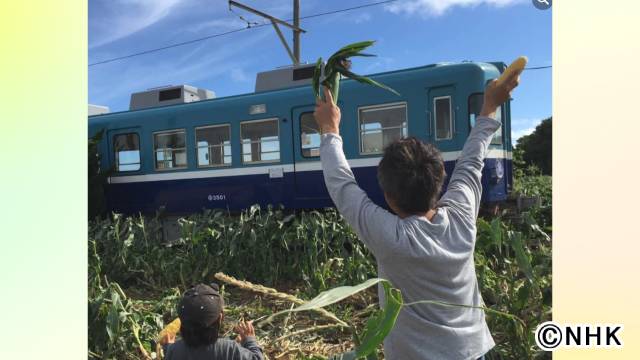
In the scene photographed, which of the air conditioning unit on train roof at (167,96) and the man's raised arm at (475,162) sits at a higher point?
the air conditioning unit on train roof at (167,96)

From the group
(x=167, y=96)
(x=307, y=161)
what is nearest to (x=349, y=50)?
(x=307, y=161)

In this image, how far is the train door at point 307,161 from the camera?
7.67 meters

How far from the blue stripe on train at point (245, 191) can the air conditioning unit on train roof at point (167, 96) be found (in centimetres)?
152

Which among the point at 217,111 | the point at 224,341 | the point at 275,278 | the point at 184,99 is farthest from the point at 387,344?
the point at 184,99

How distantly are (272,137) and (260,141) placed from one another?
0.76ft

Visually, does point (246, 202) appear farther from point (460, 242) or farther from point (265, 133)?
point (460, 242)

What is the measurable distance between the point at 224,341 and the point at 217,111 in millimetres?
6871

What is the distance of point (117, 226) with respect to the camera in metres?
6.12

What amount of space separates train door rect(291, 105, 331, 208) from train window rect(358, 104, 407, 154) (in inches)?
28.5

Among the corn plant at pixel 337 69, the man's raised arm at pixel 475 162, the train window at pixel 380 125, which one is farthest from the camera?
the train window at pixel 380 125

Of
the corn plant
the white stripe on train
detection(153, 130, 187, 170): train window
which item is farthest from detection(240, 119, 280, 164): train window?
the corn plant

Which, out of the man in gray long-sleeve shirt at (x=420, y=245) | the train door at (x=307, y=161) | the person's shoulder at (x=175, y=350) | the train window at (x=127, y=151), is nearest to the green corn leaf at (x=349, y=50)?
the man in gray long-sleeve shirt at (x=420, y=245)

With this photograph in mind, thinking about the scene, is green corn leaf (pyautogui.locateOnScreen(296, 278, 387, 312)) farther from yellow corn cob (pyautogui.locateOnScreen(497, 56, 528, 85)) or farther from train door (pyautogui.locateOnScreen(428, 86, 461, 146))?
train door (pyautogui.locateOnScreen(428, 86, 461, 146))

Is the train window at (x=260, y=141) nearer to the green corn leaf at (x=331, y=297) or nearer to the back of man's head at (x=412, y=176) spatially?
the back of man's head at (x=412, y=176)
